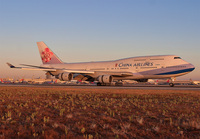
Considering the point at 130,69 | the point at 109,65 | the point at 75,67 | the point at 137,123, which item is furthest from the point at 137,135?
the point at 75,67

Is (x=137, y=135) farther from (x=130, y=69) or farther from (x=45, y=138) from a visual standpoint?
(x=130, y=69)

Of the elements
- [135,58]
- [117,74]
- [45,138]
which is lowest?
[45,138]

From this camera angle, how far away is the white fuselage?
38.6 meters

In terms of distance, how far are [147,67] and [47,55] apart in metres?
26.8

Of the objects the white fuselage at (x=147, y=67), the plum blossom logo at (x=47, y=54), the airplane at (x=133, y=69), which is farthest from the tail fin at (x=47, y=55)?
the white fuselage at (x=147, y=67)

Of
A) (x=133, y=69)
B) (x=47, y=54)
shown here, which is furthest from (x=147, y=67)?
(x=47, y=54)

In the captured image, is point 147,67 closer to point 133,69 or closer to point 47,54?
point 133,69

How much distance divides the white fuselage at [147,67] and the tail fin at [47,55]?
12.4 meters

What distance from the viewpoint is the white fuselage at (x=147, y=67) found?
38.6 metres

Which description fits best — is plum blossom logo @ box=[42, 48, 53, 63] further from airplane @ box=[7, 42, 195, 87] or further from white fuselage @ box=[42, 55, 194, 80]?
white fuselage @ box=[42, 55, 194, 80]

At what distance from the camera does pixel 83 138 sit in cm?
683

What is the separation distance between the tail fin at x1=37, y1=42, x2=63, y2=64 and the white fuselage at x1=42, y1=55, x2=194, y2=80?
40.5 ft

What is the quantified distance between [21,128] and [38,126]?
654 millimetres

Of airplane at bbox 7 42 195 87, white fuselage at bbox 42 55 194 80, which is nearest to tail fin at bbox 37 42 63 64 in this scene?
airplane at bbox 7 42 195 87
